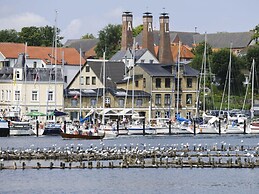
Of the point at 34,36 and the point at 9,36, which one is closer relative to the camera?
the point at 34,36

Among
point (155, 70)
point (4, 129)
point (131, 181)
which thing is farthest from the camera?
point (155, 70)

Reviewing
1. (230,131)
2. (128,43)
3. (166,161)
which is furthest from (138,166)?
(128,43)

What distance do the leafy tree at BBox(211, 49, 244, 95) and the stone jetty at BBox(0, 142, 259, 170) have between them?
59.5m

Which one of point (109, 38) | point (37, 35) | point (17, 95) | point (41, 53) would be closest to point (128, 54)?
point (41, 53)

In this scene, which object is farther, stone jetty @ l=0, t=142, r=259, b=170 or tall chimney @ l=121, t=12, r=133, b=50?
tall chimney @ l=121, t=12, r=133, b=50

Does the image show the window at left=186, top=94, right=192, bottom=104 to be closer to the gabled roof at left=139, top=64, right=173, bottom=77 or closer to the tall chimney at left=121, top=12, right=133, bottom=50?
the gabled roof at left=139, top=64, right=173, bottom=77

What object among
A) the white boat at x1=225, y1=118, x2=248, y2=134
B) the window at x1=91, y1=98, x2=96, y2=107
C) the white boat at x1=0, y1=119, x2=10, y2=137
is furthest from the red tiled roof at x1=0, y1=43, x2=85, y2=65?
the white boat at x1=225, y1=118, x2=248, y2=134

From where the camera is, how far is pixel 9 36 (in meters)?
186

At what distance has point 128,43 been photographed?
163 m

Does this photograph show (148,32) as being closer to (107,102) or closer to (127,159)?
(107,102)

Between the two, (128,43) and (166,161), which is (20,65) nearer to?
(128,43)

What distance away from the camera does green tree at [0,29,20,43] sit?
605 ft

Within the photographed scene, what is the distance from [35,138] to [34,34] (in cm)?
6945

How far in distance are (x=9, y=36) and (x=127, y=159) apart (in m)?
111
